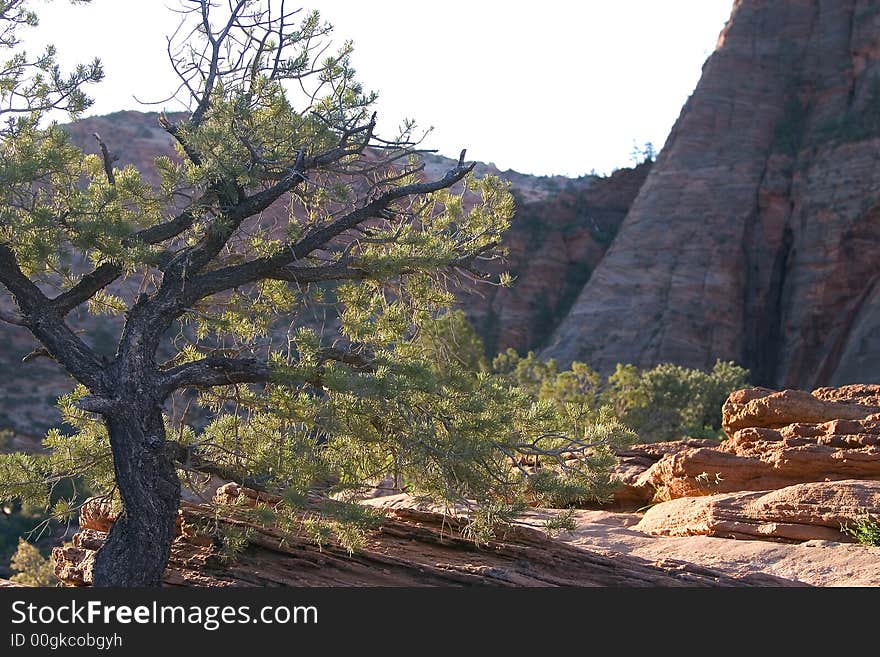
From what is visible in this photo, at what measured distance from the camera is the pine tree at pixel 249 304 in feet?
28.3

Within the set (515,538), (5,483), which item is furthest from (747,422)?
(5,483)

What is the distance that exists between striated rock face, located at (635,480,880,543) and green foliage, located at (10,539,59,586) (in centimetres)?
1293

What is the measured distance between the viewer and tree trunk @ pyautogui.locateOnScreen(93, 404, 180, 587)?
328 inches

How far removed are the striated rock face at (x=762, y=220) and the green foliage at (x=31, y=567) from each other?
85.9ft

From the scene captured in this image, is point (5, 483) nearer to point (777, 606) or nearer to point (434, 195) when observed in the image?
point (434, 195)

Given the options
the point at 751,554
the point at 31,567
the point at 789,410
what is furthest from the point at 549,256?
the point at 751,554

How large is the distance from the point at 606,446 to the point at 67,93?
615cm

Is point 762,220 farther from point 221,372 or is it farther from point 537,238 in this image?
point 221,372

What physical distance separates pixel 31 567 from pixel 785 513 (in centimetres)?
1827

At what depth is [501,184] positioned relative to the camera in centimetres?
1082

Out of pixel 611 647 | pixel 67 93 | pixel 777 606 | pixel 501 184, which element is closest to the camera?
pixel 611 647

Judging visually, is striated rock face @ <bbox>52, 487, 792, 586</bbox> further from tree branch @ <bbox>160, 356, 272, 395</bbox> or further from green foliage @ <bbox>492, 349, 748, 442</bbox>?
green foliage @ <bbox>492, 349, 748, 442</bbox>

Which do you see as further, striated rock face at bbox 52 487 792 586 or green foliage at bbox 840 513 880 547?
green foliage at bbox 840 513 880 547

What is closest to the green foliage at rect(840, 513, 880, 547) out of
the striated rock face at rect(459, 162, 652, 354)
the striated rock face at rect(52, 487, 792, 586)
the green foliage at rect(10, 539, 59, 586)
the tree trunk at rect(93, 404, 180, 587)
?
the striated rock face at rect(52, 487, 792, 586)
